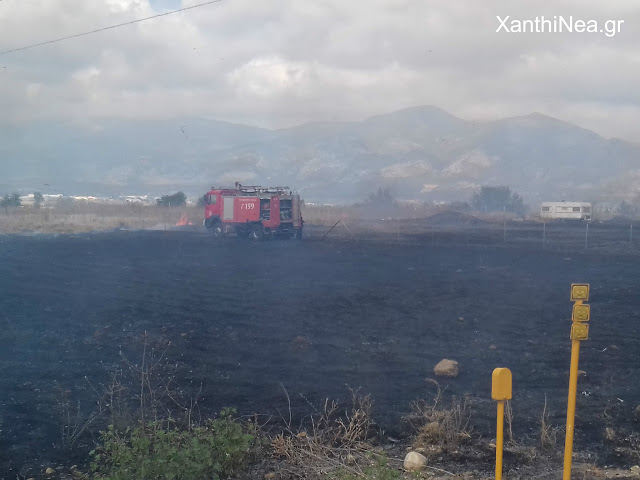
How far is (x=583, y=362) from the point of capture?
9227mm

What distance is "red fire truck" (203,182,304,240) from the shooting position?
106 feet

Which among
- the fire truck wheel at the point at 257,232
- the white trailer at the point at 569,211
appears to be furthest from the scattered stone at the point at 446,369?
the white trailer at the point at 569,211

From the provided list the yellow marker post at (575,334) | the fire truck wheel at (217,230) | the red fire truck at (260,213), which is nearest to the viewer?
the yellow marker post at (575,334)

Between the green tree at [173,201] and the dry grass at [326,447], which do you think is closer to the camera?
the dry grass at [326,447]

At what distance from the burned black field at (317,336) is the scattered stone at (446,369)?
0.17 meters

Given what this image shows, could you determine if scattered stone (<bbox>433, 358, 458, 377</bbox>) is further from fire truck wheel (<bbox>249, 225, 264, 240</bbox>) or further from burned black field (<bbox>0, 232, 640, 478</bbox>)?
fire truck wheel (<bbox>249, 225, 264, 240</bbox>)

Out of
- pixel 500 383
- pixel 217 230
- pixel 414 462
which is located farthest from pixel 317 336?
pixel 217 230

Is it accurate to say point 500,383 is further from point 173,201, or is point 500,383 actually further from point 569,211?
point 173,201

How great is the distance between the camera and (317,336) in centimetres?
1101

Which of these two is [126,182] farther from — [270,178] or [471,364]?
[471,364]

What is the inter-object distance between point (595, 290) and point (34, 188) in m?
85.9

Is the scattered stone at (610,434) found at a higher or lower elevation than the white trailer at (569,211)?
lower

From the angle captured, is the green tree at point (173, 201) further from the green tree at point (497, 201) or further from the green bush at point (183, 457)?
the green bush at point (183, 457)

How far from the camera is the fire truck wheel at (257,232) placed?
1277 inches
